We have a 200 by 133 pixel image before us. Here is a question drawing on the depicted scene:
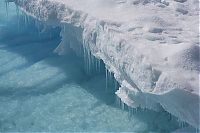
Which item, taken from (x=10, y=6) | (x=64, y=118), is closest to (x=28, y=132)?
(x=64, y=118)

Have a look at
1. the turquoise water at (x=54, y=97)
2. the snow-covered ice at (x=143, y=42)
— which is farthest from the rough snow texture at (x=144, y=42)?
the turquoise water at (x=54, y=97)

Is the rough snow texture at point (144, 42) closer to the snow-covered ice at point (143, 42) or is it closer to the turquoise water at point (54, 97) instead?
the snow-covered ice at point (143, 42)

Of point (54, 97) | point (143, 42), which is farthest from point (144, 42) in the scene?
point (54, 97)

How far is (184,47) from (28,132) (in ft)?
8.36

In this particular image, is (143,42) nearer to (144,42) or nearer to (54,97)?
(144,42)

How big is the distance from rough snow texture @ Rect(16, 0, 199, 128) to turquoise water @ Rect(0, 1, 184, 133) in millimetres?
538

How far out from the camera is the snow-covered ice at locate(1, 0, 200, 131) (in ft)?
12.3

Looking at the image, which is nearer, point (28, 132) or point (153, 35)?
point (153, 35)

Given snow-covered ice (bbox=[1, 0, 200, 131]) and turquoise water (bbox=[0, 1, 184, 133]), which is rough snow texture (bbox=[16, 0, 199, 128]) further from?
turquoise water (bbox=[0, 1, 184, 133])

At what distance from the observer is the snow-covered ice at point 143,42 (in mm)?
3757

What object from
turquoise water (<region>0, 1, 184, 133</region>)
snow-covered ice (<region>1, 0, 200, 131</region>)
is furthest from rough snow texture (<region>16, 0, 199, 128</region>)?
turquoise water (<region>0, 1, 184, 133</region>)

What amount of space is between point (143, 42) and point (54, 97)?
2166mm

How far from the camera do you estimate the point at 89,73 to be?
6754mm

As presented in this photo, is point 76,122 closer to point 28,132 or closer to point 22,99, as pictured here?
point 28,132
